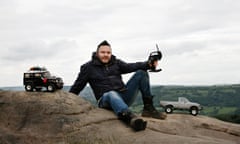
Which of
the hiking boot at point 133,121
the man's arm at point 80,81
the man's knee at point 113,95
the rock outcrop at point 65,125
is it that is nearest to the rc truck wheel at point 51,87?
the rock outcrop at point 65,125

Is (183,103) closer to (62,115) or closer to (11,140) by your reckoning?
(62,115)

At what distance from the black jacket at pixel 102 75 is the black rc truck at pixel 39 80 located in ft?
3.22

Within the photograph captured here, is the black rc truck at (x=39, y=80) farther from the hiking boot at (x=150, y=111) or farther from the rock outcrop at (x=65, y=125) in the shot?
the hiking boot at (x=150, y=111)

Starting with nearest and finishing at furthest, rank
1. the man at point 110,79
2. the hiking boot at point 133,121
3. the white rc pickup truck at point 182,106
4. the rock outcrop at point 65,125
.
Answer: the rock outcrop at point 65,125 < the hiking boot at point 133,121 < the man at point 110,79 < the white rc pickup truck at point 182,106

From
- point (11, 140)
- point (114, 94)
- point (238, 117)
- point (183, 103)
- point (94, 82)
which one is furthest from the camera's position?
point (238, 117)

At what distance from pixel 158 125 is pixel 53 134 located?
314 centimetres

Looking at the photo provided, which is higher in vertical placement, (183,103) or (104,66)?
(104,66)

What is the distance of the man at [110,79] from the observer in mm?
11594

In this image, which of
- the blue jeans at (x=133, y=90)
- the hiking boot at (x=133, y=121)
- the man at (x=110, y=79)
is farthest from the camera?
the man at (x=110, y=79)

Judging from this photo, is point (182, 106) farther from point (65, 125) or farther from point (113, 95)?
point (65, 125)

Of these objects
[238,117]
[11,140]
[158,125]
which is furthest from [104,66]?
[238,117]

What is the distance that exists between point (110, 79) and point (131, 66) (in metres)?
0.78

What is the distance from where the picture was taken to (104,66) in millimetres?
11852

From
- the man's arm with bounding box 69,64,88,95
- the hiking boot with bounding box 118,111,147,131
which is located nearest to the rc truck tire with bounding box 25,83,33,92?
the man's arm with bounding box 69,64,88,95
